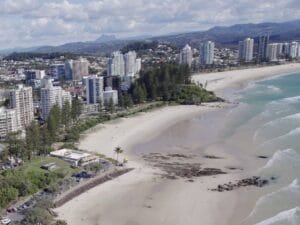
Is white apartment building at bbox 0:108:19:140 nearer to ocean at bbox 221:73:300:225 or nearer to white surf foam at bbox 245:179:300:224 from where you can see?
ocean at bbox 221:73:300:225

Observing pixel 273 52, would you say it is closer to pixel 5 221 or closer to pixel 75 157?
pixel 75 157

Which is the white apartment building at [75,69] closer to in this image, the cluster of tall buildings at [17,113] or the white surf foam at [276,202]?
the cluster of tall buildings at [17,113]

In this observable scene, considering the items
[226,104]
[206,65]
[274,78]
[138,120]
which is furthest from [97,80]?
[206,65]

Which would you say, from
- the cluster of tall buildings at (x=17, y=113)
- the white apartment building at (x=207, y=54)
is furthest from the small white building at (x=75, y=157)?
the white apartment building at (x=207, y=54)

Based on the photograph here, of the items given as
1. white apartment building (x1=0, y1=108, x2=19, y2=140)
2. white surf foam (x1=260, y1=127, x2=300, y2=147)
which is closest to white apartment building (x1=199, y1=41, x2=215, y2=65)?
white surf foam (x1=260, y1=127, x2=300, y2=147)

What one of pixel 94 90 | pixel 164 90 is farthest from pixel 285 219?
pixel 164 90

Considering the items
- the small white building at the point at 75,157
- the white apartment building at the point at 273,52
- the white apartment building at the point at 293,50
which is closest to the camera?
the small white building at the point at 75,157

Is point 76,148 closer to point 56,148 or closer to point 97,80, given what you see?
point 56,148
